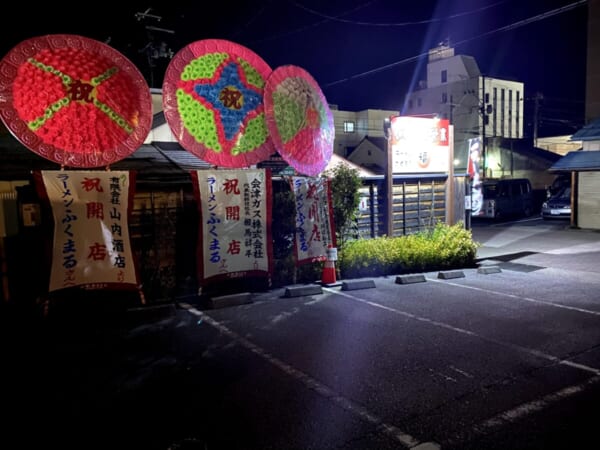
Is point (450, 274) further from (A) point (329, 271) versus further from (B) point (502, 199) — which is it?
(B) point (502, 199)

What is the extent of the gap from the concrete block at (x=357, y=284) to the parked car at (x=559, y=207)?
19637 mm

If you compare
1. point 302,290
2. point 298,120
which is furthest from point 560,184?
point 302,290

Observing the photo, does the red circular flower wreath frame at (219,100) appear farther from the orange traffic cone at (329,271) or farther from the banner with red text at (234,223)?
the orange traffic cone at (329,271)

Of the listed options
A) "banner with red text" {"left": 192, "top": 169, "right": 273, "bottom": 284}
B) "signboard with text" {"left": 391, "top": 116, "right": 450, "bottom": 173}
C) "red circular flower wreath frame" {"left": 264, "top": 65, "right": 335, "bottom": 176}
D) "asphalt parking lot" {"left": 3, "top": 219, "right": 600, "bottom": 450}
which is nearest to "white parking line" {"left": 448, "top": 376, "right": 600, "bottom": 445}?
"asphalt parking lot" {"left": 3, "top": 219, "right": 600, "bottom": 450}

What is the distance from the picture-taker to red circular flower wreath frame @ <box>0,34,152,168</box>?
22.8 ft

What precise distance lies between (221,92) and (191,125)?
949 mm

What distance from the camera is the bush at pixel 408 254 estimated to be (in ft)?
36.0

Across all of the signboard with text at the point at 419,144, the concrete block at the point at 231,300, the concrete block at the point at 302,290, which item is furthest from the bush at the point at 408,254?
the concrete block at the point at 231,300

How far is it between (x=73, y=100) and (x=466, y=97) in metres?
47.1

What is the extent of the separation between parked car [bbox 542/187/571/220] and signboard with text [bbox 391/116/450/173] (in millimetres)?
15092

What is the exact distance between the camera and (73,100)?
24.2 ft

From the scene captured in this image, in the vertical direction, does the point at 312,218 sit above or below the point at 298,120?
below

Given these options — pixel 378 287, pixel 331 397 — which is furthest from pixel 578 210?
pixel 331 397

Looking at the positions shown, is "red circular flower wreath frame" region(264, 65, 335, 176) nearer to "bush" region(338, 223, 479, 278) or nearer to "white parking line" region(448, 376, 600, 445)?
"bush" region(338, 223, 479, 278)
